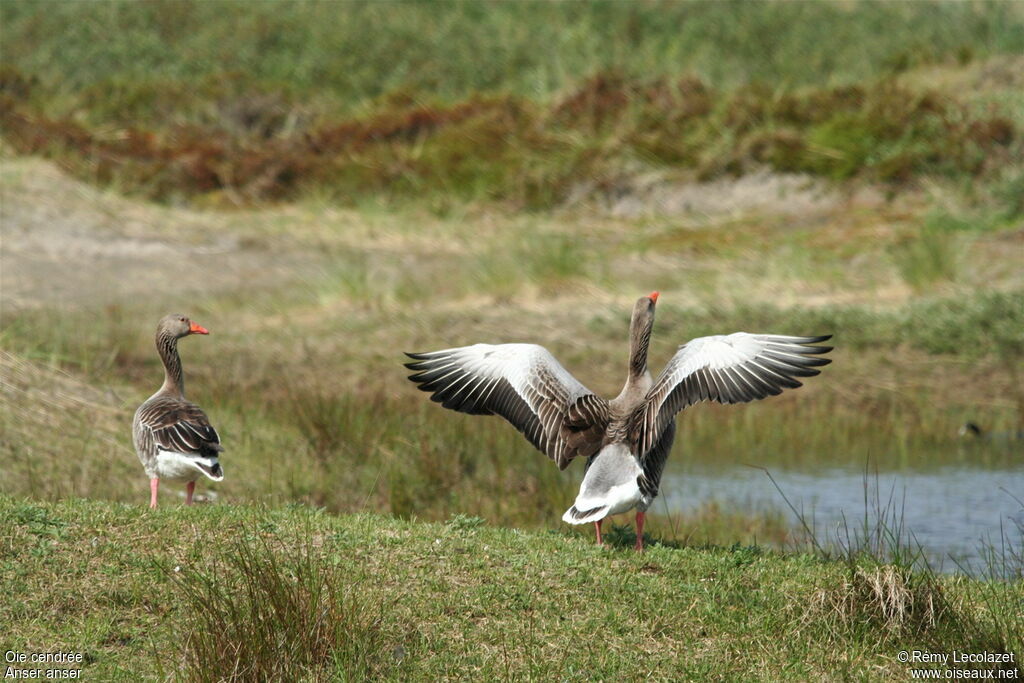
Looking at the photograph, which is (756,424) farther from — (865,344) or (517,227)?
(517,227)

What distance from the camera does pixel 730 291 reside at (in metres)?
20.0

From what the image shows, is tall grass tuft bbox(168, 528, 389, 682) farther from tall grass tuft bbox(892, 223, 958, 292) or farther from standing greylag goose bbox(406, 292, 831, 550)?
tall grass tuft bbox(892, 223, 958, 292)

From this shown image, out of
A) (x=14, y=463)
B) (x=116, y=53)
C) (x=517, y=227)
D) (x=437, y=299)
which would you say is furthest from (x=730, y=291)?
(x=116, y=53)

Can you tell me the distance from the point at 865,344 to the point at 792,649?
35.3ft

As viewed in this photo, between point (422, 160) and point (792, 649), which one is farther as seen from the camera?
point (422, 160)

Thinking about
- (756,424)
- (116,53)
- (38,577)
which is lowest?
(756,424)

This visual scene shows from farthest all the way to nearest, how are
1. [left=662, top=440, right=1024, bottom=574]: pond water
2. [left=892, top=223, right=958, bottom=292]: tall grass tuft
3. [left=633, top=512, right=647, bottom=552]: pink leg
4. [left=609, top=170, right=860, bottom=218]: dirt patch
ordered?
[left=609, top=170, right=860, bottom=218]: dirt patch < [left=892, top=223, right=958, bottom=292]: tall grass tuft < [left=662, top=440, right=1024, bottom=574]: pond water < [left=633, top=512, right=647, bottom=552]: pink leg

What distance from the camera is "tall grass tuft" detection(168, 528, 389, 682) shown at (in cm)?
657

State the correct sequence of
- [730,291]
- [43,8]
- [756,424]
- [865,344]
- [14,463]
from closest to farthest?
1. [14,463]
2. [756,424]
3. [865,344]
4. [730,291]
5. [43,8]

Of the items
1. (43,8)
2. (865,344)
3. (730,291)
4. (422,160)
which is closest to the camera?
(865,344)

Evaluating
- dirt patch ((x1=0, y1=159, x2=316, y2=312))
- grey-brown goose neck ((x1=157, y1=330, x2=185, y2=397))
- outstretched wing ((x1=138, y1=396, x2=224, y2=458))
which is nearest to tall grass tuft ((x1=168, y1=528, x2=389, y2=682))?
outstretched wing ((x1=138, y1=396, x2=224, y2=458))

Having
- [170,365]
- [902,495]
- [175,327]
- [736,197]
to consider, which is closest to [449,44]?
[736,197]

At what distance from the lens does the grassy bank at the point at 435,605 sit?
269 inches

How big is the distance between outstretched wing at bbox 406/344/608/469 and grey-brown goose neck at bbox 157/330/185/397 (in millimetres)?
2099
